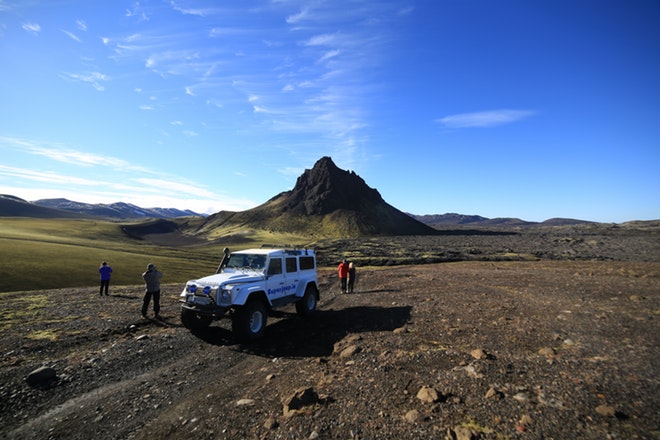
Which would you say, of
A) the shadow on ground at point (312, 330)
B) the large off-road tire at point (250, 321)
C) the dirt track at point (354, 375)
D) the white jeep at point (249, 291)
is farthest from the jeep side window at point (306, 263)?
the large off-road tire at point (250, 321)

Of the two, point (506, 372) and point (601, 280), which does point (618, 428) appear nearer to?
point (506, 372)

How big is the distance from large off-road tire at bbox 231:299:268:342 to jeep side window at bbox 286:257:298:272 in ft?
7.22

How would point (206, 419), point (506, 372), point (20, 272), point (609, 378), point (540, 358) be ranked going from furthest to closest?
point (20, 272) < point (540, 358) < point (506, 372) < point (609, 378) < point (206, 419)

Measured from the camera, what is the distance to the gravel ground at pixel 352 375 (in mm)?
5461

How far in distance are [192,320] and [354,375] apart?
683cm

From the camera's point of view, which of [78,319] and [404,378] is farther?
[78,319]

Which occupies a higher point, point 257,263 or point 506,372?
point 257,263

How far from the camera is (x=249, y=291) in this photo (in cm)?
1062

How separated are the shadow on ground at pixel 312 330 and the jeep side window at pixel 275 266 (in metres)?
2.26

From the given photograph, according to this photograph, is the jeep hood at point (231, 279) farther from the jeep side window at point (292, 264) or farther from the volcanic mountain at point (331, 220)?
the volcanic mountain at point (331, 220)

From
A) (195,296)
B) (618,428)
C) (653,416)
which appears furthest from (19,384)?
(653,416)

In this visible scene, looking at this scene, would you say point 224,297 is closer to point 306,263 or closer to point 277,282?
point 277,282

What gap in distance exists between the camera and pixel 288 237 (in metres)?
147

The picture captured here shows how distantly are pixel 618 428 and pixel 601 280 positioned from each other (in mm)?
18934
